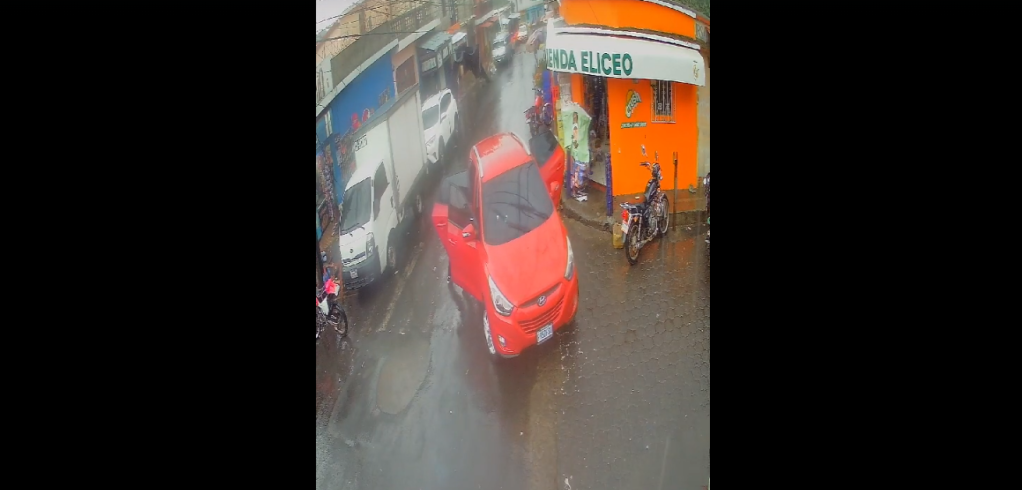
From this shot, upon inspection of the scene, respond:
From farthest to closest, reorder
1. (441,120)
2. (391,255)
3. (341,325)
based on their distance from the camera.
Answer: (341,325), (391,255), (441,120)

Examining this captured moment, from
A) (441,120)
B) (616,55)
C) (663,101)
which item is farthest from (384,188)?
(663,101)

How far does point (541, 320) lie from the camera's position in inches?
177

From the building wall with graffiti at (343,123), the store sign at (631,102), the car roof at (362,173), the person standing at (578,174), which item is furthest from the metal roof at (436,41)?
the store sign at (631,102)

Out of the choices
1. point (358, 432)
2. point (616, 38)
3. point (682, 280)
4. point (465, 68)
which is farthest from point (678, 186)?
point (358, 432)

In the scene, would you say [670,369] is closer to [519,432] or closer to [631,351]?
[631,351]

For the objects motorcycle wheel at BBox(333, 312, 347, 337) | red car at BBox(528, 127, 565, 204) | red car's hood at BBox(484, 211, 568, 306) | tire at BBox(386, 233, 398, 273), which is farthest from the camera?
motorcycle wheel at BBox(333, 312, 347, 337)

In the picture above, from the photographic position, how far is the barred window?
4.63 metres

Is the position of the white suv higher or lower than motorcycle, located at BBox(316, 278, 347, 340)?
higher

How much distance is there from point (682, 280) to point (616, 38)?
1.17 meters

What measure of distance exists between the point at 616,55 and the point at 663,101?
13.1 inches

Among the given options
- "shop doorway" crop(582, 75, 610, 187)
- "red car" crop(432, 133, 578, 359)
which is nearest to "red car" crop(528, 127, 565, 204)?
"red car" crop(432, 133, 578, 359)

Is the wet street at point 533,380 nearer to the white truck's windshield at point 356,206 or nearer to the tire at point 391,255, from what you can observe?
the tire at point 391,255

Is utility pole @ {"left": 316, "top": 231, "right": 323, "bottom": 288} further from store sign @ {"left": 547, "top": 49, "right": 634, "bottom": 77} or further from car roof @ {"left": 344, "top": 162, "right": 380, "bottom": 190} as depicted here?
store sign @ {"left": 547, "top": 49, "right": 634, "bottom": 77}

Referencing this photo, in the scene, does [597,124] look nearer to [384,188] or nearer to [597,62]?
[597,62]
